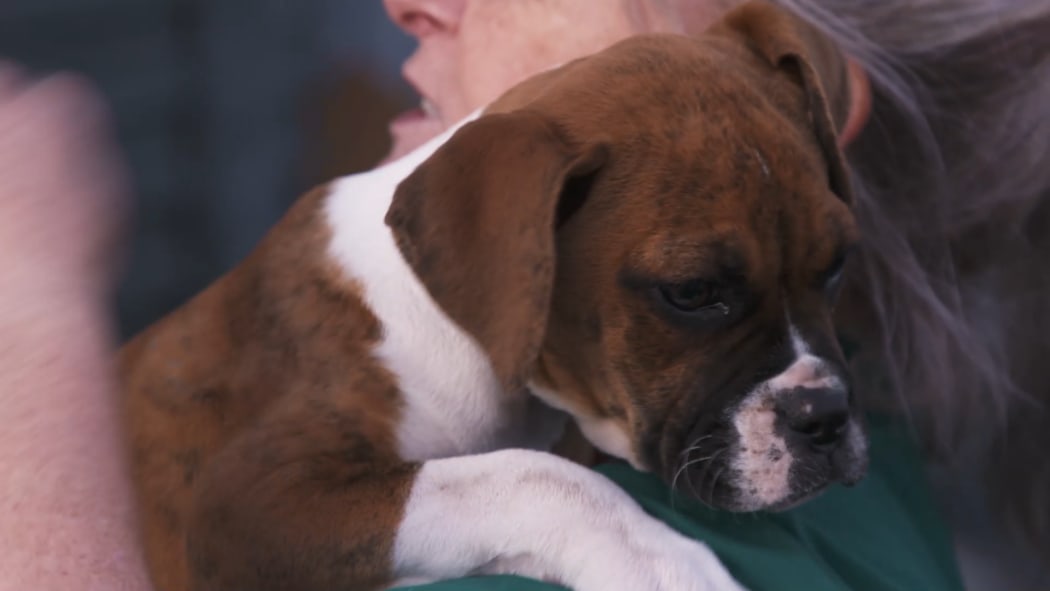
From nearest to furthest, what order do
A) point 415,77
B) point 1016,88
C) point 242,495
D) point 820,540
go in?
point 242,495 < point 820,540 < point 1016,88 < point 415,77

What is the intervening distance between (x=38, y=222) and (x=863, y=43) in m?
1.62

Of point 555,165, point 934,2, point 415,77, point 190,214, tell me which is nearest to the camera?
point 555,165

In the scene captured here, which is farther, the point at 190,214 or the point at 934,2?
the point at 190,214

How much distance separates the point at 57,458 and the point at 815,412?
101cm

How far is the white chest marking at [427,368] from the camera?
1.61 m

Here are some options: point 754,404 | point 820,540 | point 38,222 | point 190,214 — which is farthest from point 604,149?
point 190,214

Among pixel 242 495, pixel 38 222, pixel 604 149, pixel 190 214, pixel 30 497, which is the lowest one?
pixel 190 214

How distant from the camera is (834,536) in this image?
5.45 feet

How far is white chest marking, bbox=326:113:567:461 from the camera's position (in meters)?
1.61

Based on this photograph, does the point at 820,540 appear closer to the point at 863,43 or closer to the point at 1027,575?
the point at 1027,575

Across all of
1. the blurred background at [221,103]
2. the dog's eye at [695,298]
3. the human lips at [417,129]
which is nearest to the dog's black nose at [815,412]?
the dog's eye at [695,298]

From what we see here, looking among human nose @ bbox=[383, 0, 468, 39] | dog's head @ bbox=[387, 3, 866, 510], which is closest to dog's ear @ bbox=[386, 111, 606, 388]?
dog's head @ bbox=[387, 3, 866, 510]

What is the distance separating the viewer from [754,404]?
1.46 metres

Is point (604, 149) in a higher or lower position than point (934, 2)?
higher
